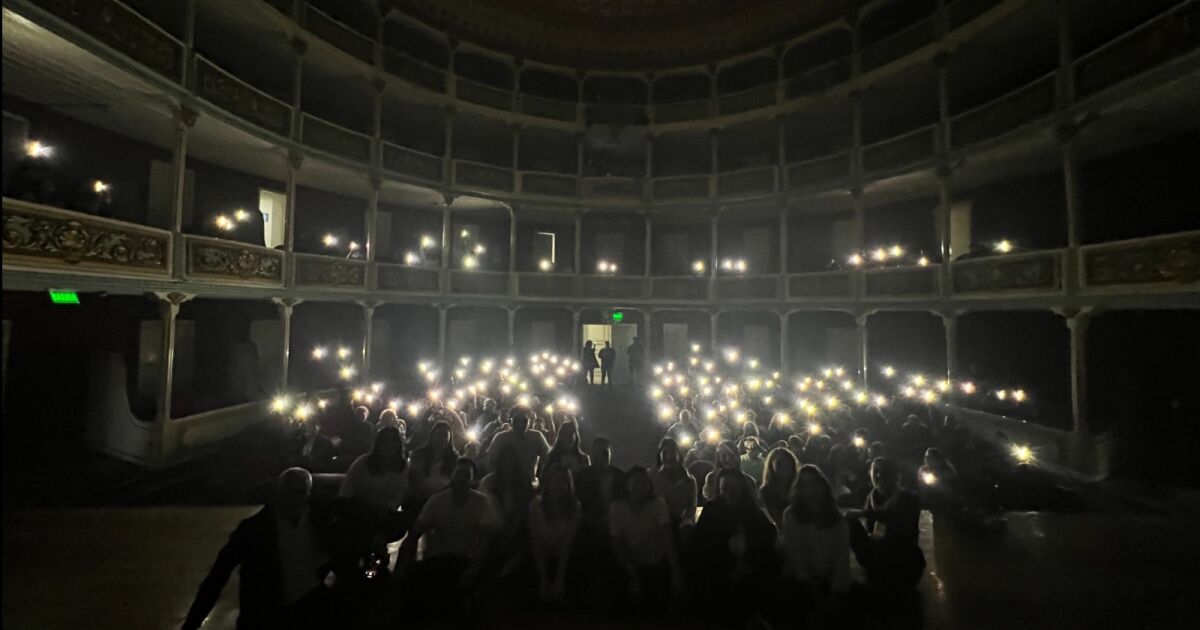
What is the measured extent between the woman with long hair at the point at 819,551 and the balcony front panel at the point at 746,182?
53.6ft

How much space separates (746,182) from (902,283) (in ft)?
22.2

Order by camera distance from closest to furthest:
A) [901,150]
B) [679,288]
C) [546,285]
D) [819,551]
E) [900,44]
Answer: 1. [819,551]
2. [900,44]
3. [901,150]
4. [546,285]
5. [679,288]

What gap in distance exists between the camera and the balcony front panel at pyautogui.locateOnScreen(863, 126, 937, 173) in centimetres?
1572

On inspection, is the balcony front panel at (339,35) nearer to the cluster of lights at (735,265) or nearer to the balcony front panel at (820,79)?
the balcony front panel at (820,79)

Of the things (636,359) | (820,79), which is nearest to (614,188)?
(636,359)

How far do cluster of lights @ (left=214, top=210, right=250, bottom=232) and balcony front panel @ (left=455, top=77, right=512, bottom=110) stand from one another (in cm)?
808

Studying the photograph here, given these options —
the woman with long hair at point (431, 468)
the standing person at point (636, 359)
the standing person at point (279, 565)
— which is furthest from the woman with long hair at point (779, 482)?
the standing person at point (636, 359)

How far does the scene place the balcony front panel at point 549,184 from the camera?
21.0m

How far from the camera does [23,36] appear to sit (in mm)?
9148

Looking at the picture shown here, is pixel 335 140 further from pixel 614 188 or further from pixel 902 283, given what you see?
pixel 902 283

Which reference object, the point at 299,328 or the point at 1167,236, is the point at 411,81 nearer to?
the point at 299,328

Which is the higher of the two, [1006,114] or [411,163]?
[411,163]

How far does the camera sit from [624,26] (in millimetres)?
20906

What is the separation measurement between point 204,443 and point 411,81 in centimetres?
1262
